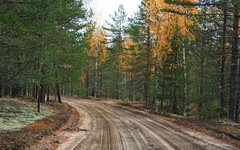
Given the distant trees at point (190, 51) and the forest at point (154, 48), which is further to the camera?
the distant trees at point (190, 51)

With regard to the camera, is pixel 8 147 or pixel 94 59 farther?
→ pixel 94 59

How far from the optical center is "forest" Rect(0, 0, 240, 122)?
20.0 ft

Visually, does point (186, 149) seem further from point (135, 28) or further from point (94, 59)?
point (94, 59)

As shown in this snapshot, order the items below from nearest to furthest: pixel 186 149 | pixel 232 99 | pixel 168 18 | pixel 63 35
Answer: pixel 186 149 → pixel 63 35 → pixel 232 99 → pixel 168 18

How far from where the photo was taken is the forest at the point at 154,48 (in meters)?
6.08

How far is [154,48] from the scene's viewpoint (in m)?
15.7

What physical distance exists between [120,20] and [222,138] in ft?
78.2

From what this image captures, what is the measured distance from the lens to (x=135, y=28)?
19.5 metres

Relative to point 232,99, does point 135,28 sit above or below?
above

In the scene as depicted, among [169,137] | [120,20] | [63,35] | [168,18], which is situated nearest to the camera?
[169,137]

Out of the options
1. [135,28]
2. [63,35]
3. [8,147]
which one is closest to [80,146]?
[8,147]

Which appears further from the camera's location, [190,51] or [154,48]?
[154,48]

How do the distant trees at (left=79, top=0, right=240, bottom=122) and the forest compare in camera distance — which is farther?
the distant trees at (left=79, top=0, right=240, bottom=122)

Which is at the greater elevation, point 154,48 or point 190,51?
point 154,48
